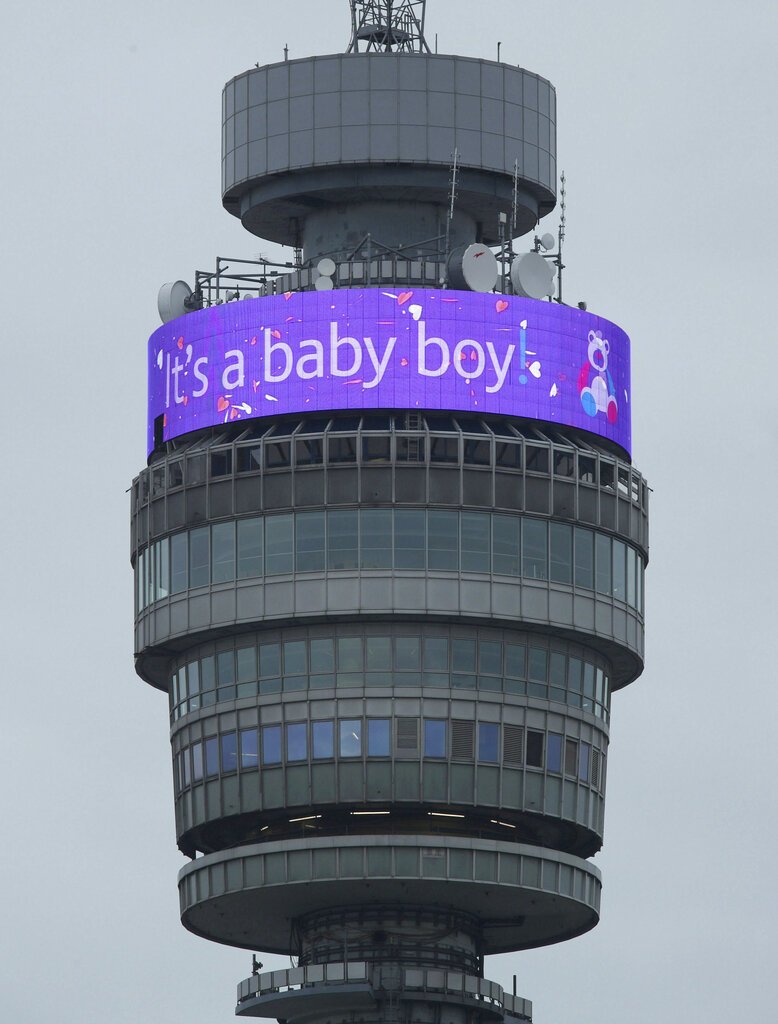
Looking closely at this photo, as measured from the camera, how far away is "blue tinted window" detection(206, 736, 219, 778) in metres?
195

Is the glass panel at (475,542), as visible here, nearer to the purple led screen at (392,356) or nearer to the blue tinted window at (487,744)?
the purple led screen at (392,356)

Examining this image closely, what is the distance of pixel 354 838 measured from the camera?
190625 millimetres

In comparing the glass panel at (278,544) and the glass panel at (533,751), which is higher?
the glass panel at (278,544)

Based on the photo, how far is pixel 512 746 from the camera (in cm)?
19288

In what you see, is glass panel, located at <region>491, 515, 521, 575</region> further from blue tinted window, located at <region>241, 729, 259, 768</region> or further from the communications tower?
blue tinted window, located at <region>241, 729, 259, 768</region>

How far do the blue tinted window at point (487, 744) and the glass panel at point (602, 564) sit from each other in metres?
9.79

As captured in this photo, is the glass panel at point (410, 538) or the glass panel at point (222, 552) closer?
the glass panel at point (410, 538)

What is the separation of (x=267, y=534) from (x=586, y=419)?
18403 mm

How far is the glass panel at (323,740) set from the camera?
192 m

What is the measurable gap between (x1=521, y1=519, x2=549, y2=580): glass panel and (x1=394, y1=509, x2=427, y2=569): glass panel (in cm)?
534

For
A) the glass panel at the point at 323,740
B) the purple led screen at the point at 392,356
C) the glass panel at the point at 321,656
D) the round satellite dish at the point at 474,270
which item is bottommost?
the glass panel at the point at 323,740

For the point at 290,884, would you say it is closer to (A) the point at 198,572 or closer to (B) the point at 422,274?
(A) the point at 198,572

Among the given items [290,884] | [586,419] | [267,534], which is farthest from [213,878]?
[586,419]

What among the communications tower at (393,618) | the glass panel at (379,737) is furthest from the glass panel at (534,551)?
the glass panel at (379,737)
